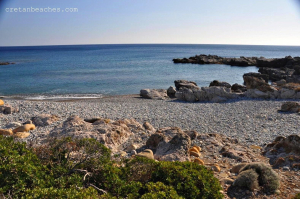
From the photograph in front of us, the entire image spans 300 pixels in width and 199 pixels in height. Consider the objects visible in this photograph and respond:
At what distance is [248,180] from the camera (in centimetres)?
665

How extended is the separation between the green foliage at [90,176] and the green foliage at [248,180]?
143 cm

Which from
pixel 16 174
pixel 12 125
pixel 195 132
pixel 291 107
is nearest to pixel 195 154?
pixel 195 132

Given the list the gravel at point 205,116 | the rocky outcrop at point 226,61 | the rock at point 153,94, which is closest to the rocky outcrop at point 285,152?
the gravel at point 205,116

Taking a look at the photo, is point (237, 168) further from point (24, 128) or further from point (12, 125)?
point (12, 125)

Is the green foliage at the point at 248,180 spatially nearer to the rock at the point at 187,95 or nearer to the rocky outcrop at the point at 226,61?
the rock at the point at 187,95

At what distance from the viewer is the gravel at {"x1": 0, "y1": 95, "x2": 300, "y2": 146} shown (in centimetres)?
1272

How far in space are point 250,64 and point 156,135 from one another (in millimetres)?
63579

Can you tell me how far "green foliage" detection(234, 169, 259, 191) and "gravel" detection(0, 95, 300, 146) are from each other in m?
4.90

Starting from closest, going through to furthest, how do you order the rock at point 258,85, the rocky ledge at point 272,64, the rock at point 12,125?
the rock at point 12,125
the rock at point 258,85
the rocky ledge at point 272,64

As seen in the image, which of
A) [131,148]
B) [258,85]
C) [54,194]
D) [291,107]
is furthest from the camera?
[258,85]

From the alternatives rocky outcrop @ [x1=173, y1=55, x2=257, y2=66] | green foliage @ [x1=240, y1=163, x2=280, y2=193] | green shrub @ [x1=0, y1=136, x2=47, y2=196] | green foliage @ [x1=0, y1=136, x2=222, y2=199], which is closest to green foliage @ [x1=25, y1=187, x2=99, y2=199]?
green foliage @ [x1=0, y1=136, x2=222, y2=199]

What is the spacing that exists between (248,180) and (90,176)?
4523 millimetres

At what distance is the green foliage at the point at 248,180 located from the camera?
6.58 meters

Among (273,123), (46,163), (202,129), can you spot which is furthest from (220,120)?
(46,163)
